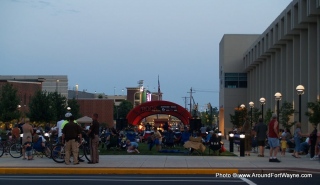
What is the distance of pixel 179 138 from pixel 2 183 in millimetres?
22825

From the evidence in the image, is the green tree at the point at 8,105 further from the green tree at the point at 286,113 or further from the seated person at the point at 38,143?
the seated person at the point at 38,143

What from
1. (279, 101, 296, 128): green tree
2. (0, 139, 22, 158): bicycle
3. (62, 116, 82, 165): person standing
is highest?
(279, 101, 296, 128): green tree

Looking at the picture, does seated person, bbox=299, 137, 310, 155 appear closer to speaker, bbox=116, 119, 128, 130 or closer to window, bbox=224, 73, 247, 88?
speaker, bbox=116, 119, 128, 130

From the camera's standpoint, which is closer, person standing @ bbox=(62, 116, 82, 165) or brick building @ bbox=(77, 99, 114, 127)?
person standing @ bbox=(62, 116, 82, 165)

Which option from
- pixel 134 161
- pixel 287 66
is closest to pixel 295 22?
pixel 287 66

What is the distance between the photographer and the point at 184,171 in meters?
20.6

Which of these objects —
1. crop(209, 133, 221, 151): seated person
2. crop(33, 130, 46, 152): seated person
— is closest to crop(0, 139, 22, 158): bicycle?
crop(33, 130, 46, 152): seated person

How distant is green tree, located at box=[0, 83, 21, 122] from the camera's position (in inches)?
2338

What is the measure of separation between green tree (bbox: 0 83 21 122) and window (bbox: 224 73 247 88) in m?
28.0

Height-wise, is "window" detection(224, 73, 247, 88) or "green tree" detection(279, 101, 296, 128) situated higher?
"window" detection(224, 73, 247, 88)

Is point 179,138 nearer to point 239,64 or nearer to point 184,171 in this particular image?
point 184,171

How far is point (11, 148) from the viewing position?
27.7 metres

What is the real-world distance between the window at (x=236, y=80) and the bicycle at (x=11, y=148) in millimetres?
52016

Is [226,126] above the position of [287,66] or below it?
below
